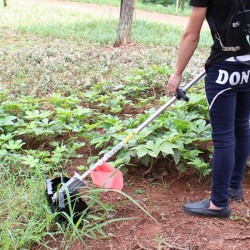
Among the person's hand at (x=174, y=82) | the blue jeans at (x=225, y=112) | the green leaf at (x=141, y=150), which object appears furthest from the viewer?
the green leaf at (x=141, y=150)

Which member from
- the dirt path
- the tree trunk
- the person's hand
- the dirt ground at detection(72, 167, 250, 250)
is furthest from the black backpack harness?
the dirt path

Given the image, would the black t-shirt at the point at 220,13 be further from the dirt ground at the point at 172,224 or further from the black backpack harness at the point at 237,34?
the dirt ground at the point at 172,224

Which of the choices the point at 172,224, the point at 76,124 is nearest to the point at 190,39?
the point at 172,224

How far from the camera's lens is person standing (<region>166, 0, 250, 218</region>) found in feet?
7.40

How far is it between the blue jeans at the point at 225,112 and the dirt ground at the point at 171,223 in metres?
0.18

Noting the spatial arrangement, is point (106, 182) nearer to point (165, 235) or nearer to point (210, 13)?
point (165, 235)

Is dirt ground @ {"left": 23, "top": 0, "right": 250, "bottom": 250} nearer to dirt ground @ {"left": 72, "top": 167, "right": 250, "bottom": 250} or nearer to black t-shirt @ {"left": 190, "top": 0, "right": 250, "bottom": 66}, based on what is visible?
dirt ground @ {"left": 72, "top": 167, "right": 250, "bottom": 250}

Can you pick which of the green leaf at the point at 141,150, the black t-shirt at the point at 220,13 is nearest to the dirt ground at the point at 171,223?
the green leaf at the point at 141,150

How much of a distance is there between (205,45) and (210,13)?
7.08 meters

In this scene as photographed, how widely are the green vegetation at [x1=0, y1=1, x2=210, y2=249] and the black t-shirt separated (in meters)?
0.89

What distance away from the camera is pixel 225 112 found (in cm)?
240

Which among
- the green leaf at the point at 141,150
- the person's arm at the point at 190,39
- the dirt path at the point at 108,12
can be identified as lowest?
the dirt path at the point at 108,12

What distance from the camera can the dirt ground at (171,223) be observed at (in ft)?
7.93

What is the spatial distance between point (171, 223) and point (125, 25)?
7188mm
